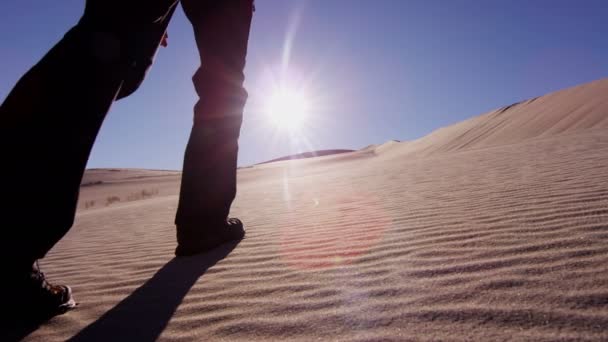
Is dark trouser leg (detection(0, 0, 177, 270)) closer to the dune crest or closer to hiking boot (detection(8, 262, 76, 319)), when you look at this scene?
hiking boot (detection(8, 262, 76, 319))

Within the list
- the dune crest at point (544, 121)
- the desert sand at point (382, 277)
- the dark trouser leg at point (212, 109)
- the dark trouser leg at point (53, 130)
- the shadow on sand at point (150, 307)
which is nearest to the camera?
the desert sand at point (382, 277)

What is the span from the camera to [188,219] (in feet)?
9.20

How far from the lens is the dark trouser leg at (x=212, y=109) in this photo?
9.04 ft

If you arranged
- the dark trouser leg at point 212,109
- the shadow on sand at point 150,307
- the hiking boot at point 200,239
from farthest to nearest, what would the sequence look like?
1. the hiking boot at point 200,239
2. the dark trouser leg at point 212,109
3. the shadow on sand at point 150,307

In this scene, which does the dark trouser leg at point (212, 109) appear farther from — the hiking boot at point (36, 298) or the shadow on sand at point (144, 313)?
the hiking boot at point (36, 298)

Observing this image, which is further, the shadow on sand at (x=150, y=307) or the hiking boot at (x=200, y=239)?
the hiking boot at (x=200, y=239)

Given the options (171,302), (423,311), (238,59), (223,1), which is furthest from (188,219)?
(423,311)

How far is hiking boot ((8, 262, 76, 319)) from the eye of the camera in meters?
1.69

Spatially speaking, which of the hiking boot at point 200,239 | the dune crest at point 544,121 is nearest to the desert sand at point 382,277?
the hiking boot at point 200,239

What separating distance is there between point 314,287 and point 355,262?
0.39 m

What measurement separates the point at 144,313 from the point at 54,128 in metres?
0.90

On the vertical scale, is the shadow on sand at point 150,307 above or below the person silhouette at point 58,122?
below

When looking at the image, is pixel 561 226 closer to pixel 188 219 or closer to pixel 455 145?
pixel 188 219

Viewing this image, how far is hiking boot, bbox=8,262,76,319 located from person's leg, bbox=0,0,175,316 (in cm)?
7
